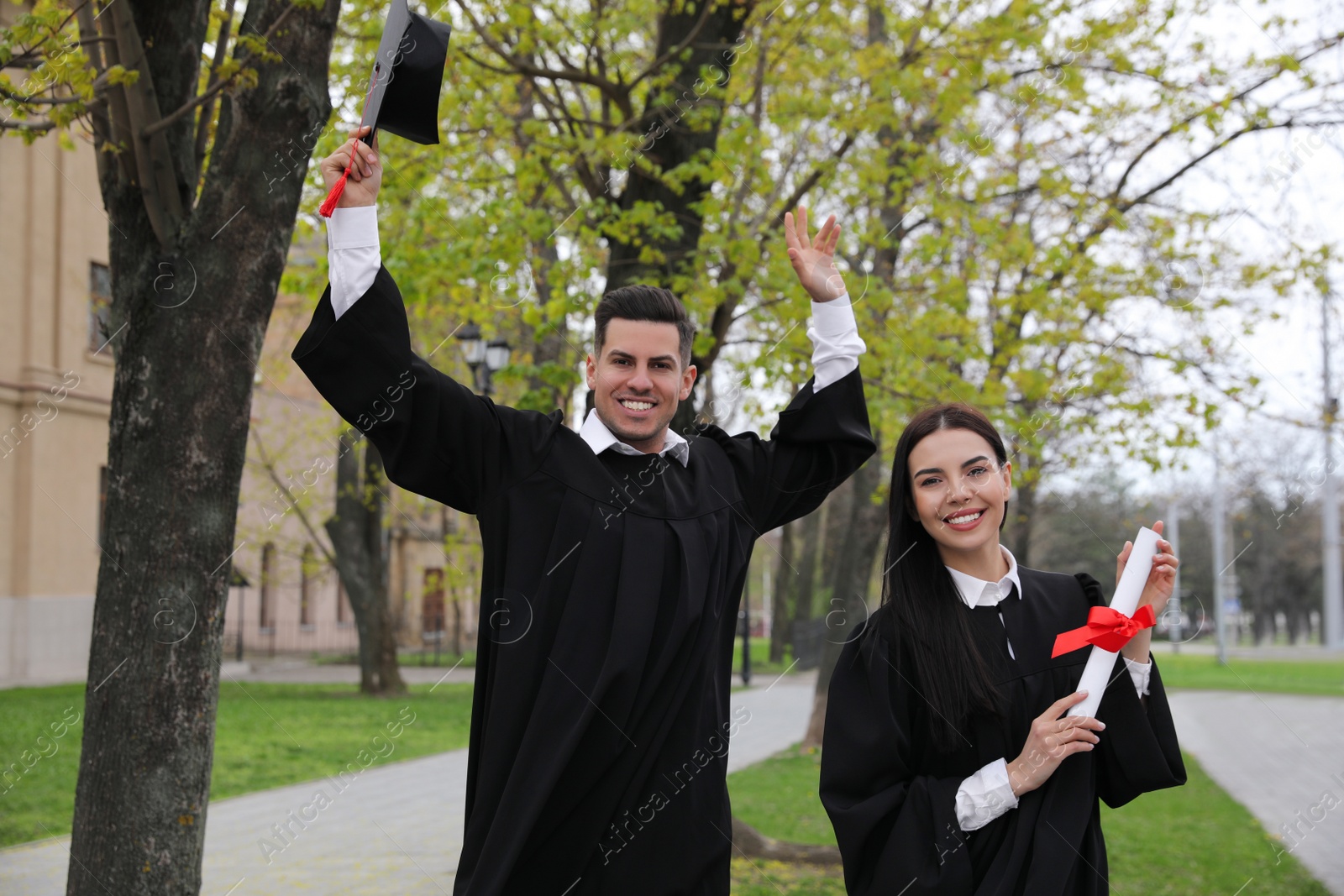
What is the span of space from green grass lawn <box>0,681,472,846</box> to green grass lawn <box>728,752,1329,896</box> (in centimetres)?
303

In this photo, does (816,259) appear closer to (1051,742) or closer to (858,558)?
(1051,742)

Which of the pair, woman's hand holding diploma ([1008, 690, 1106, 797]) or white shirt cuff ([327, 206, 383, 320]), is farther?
white shirt cuff ([327, 206, 383, 320])

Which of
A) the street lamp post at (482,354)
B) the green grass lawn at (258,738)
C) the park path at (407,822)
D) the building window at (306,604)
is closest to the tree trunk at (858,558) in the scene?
the park path at (407,822)

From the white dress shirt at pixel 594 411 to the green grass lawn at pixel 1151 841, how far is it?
16.0 feet

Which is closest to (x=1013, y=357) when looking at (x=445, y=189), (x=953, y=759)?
(x=445, y=189)

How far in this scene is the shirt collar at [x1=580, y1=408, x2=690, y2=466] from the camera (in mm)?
3029

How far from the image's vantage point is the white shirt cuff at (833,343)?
10.8 feet

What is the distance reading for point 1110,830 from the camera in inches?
399

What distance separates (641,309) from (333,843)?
6.78 meters

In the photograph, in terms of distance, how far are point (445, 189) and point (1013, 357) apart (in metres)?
5.17

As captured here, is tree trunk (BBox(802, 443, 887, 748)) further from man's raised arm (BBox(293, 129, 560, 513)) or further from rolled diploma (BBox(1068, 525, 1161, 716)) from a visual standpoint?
man's raised arm (BBox(293, 129, 560, 513))

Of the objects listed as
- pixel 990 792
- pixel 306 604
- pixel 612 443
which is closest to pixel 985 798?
pixel 990 792

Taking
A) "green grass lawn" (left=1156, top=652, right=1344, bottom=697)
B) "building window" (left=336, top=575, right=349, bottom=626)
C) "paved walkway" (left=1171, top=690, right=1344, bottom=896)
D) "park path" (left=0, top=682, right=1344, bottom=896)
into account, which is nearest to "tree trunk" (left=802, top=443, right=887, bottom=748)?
"park path" (left=0, top=682, right=1344, bottom=896)

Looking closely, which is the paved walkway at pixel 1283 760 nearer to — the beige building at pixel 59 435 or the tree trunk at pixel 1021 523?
the tree trunk at pixel 1021 523
